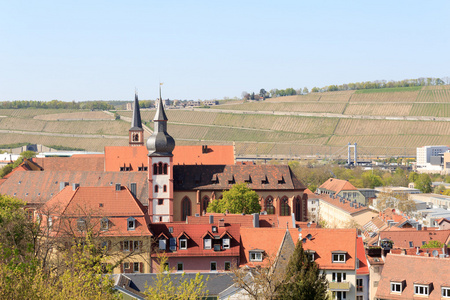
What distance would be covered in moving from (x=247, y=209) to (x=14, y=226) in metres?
39.9

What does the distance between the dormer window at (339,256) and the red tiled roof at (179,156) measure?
2267 inches

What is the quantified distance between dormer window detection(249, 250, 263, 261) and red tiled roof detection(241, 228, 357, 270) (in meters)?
0.30

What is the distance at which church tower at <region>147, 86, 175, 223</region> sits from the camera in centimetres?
9994

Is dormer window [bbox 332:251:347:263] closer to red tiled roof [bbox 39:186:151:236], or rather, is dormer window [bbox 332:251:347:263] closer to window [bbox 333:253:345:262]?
window [bbox 333:253:345:262]

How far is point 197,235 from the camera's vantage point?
213 ft

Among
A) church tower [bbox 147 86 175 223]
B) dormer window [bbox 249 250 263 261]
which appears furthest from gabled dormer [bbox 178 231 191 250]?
church tower [bbox 147 86 175 223]

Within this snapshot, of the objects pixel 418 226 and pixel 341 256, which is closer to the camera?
pixel 341 256

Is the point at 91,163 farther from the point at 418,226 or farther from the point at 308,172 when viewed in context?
the point at 308,172

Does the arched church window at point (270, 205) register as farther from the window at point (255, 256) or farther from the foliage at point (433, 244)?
the window at point (255, 256)

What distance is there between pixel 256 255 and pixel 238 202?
3088 centimetres

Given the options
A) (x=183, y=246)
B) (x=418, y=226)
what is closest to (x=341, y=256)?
(x=183, y=246)

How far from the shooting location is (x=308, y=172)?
600 ft

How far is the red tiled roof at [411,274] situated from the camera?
54125 mm

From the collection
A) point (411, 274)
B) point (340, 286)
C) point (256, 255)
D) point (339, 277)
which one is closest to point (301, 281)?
point (411, 274)
